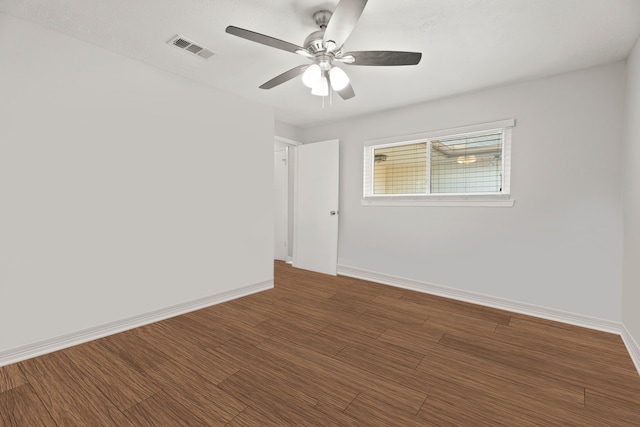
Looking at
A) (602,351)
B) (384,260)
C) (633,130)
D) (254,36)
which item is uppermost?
(254,36)

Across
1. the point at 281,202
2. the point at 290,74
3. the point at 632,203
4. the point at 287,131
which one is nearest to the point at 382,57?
the point at 290,74

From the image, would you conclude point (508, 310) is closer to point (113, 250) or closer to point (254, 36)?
point (254, 36)

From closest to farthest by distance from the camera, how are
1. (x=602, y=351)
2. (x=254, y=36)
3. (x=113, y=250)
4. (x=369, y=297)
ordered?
(x=254, y=36) → (x=602, y=351) → (x=113, y=250) → (x=369, y=297)

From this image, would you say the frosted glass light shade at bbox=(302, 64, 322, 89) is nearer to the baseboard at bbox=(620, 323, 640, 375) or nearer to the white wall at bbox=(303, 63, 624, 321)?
the white wall at bbox=(303, 63, 624, 321)

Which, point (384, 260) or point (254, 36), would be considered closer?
point (254, 36)

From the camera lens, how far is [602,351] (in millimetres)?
2133

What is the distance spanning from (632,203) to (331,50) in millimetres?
2515

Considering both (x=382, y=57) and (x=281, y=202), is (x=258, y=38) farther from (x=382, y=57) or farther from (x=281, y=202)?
(x=281, y=202)

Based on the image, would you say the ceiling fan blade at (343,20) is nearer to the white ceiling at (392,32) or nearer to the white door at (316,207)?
the white ceiling at (392,32)

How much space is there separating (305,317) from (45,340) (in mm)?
1972

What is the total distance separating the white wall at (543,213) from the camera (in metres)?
2.46

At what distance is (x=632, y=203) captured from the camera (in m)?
2.10

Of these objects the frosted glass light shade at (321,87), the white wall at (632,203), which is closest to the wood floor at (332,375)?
the white wall at (632,203)

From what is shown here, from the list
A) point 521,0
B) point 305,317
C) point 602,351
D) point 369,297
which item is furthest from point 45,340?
point 602,351
